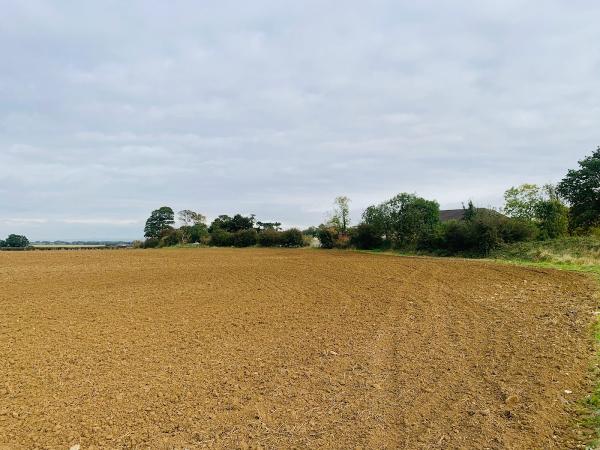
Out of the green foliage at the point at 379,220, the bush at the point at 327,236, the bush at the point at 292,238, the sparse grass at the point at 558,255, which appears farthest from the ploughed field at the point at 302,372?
the bush at the point at 292,238

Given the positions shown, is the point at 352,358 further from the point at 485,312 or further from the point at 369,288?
the point at 369,288

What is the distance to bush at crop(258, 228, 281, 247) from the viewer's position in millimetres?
60375

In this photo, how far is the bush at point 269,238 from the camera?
60.4 meters

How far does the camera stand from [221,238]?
6681 cm

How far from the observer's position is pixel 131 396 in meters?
5.53

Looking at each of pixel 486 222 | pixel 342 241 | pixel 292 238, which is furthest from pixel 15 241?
pixel 486 222

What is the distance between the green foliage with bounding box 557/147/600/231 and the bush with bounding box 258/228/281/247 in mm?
37650

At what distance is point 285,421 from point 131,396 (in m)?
2.40

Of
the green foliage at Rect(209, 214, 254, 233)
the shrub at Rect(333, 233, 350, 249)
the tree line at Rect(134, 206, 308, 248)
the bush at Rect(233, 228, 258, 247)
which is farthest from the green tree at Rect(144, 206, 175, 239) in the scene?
the shrub at Rect(333, 233, 350, 249)

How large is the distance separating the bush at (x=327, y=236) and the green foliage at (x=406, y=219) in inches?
269

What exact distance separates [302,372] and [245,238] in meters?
Answer: 58.9

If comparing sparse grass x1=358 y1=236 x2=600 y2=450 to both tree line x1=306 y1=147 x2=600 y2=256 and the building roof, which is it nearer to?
tree line x1=306 y1=147 x2=600 y2=256

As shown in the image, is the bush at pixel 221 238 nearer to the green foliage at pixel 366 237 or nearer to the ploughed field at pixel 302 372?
the green foliage at pixel 366 237

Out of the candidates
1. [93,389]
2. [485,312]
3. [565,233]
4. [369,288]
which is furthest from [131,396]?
[565,233]
